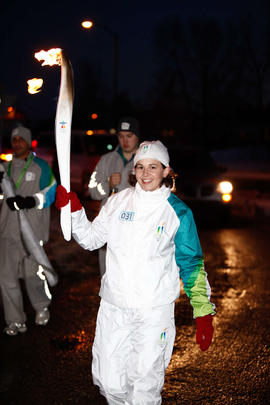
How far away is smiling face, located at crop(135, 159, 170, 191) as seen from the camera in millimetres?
2945

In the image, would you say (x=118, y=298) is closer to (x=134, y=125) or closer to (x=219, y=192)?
(x=134, y=125)

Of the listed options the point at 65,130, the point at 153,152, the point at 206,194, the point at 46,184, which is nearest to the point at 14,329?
the point at 46,184

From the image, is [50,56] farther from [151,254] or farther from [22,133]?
[22,133]

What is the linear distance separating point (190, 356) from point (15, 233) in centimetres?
195

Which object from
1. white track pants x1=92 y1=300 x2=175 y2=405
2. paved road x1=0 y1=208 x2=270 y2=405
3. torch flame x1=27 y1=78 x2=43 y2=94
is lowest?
paved road x1=0 y1=208 x2=270 y2=405

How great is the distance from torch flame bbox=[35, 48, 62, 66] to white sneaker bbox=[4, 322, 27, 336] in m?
2.57

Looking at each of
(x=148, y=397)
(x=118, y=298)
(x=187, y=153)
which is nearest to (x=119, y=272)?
(x=118, y=298)

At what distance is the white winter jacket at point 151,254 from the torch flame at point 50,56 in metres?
1.01

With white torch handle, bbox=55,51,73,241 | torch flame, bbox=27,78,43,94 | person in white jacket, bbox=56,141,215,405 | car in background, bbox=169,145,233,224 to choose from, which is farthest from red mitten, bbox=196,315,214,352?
car in background, bbox=169,145,233,224

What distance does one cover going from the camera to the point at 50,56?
313 centimetres

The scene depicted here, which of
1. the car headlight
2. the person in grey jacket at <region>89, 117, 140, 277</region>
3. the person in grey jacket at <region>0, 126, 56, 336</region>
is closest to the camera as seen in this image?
the person in grey jacket at <region>0, 126, 56, 336</region>

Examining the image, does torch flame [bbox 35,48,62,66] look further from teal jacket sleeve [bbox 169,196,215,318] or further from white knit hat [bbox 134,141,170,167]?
teal jacket sleeve [bbox 169,196,215,318]

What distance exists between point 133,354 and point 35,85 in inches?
74.7

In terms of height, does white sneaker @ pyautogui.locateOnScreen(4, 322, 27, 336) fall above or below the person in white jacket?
below
